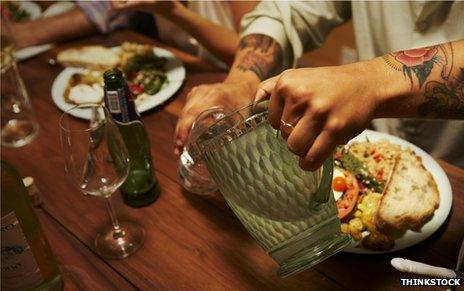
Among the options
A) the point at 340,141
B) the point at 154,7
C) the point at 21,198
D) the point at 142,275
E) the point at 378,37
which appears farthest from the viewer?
the point at 154,7

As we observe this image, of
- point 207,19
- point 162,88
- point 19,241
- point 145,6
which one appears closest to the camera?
point 19,241

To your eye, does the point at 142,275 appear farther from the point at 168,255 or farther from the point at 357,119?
the point at 357,119

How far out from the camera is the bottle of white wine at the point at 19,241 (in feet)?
2.22

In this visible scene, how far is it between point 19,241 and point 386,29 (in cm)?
101

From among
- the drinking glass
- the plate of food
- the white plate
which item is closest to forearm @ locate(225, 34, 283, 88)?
the white plate

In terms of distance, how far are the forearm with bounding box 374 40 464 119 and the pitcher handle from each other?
0.35 feet

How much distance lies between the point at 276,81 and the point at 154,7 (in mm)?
938

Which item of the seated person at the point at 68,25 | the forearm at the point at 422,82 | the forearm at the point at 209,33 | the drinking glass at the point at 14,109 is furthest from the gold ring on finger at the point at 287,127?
the seated person at the point at 68,25

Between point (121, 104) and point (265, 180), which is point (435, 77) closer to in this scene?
point (265, 180)

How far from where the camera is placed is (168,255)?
2.74 feet

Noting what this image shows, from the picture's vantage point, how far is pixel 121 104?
2.84ft

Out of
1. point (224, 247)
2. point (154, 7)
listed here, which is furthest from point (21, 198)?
point (154, 7)

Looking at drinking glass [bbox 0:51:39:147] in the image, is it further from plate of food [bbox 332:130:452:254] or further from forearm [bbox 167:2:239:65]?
plate of food [bbox 332:130:452:254]

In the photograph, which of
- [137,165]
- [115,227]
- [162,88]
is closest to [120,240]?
[115,227]
